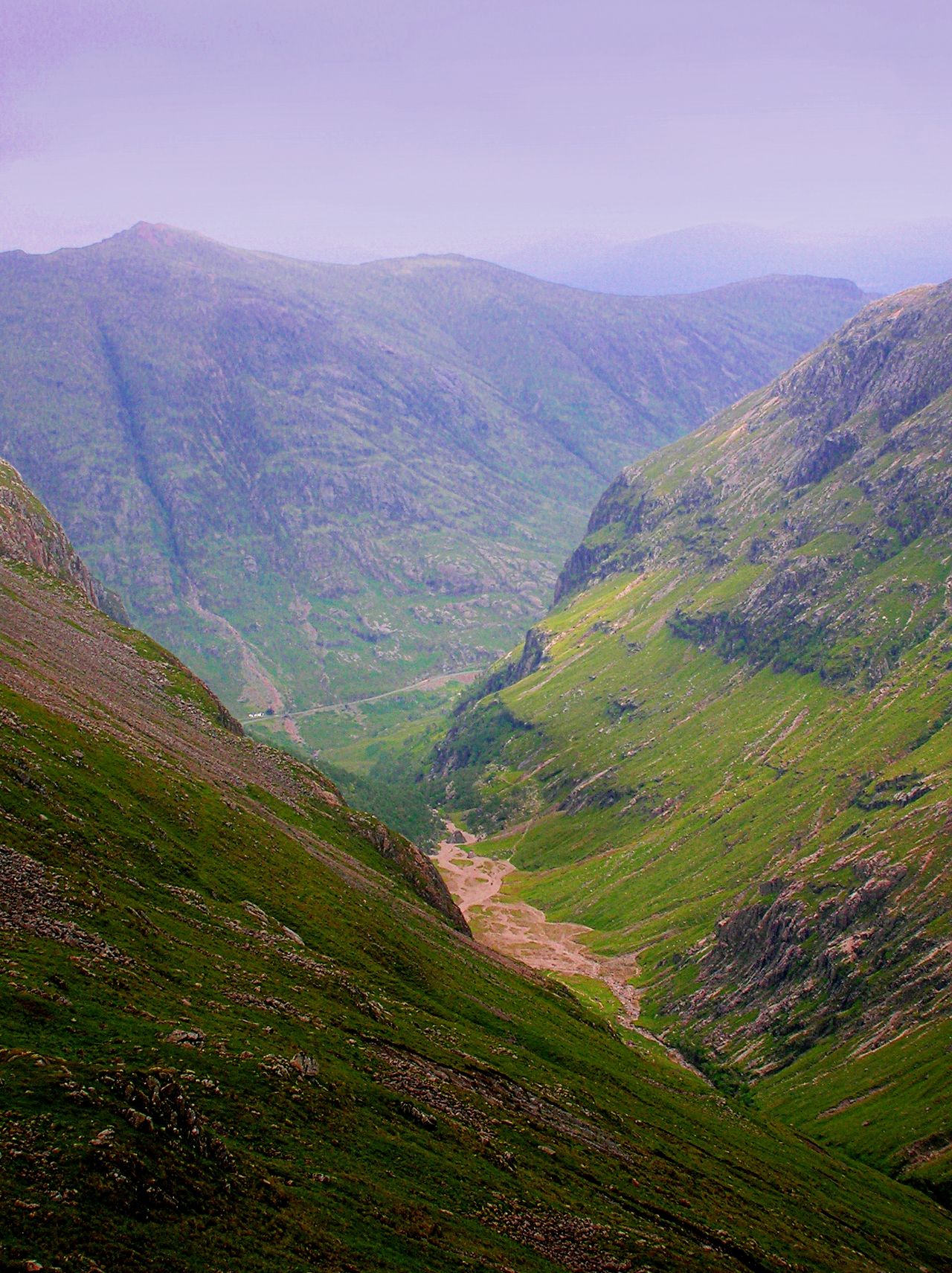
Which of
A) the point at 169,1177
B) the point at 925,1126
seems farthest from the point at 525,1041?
the point at 925,1126

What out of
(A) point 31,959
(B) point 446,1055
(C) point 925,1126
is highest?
(A) point 31,959

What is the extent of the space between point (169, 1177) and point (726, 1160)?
86.9 metres

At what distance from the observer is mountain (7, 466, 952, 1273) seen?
52.8 meters

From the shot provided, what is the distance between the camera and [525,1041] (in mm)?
121688

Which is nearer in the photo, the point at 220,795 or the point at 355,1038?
the point at 355,1038

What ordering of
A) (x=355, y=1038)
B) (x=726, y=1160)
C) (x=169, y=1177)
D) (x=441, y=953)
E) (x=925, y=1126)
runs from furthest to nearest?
(x=925, y=1126) < (x=441, y=953) < (x=726, y=1160) < (x=355, y=1038) < (x=169, y=1177)

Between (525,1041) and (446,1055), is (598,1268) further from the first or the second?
(525,1041)

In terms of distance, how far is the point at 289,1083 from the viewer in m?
69.9

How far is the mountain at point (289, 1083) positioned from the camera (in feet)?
173

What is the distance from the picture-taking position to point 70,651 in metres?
175

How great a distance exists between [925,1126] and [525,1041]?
9313cm

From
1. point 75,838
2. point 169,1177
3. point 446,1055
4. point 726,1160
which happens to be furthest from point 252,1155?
point 726,1160

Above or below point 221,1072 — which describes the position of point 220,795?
below

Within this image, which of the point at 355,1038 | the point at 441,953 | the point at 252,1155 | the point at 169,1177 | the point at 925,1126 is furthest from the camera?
the point at 925,1126
